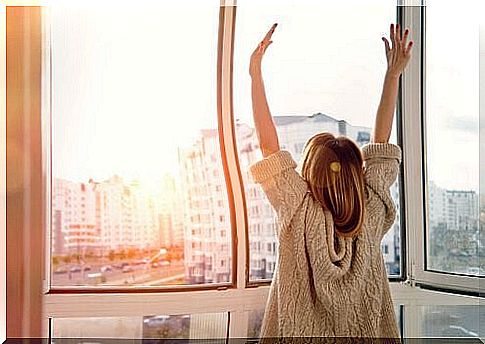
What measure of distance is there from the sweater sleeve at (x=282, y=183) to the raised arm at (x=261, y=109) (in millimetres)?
19

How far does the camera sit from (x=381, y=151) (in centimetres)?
125

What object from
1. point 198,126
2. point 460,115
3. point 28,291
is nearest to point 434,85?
point 460,115

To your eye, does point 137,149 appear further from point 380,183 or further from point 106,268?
point 380,183

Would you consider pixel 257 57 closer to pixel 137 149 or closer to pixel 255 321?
pixel 137 149

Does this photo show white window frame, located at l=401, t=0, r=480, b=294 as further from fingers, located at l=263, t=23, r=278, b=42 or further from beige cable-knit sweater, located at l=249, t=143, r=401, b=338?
fingers, located at l=263, t=23, r=278, b=42

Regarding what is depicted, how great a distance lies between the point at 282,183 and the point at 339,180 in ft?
0.31

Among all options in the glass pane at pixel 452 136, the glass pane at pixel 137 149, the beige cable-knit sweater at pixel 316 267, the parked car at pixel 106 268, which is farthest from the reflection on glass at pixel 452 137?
the parked car at pixel 106 268

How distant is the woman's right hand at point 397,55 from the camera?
1.27m

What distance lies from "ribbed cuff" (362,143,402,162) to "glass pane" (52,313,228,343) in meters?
0.36

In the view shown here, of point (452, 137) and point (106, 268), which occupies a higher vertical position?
point (452, 137)

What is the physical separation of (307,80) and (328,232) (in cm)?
26

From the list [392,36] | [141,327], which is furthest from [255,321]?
[392,36]

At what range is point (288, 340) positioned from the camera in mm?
1221

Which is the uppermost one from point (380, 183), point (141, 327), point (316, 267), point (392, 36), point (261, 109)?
point (392, 36)
